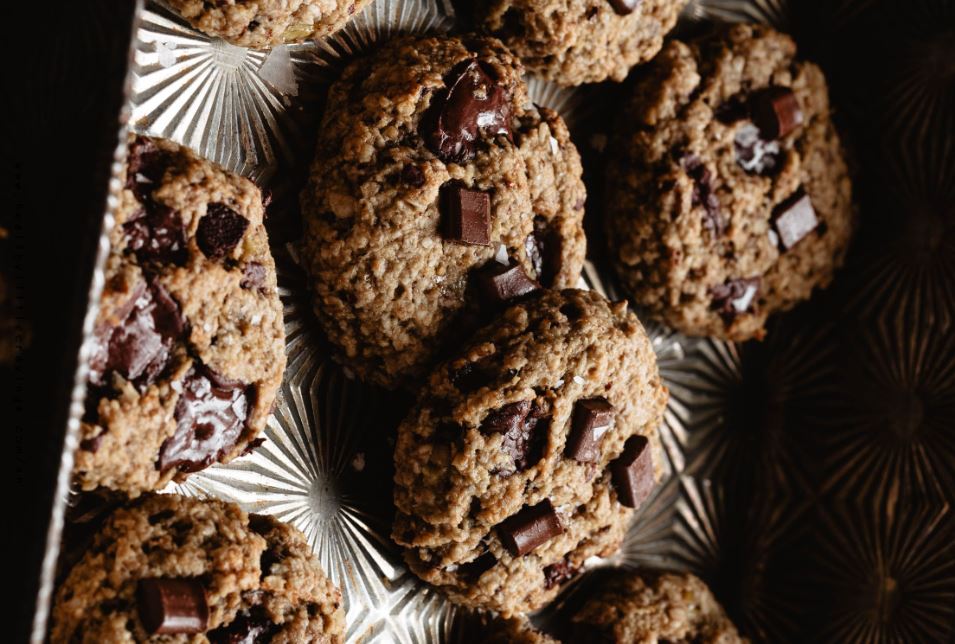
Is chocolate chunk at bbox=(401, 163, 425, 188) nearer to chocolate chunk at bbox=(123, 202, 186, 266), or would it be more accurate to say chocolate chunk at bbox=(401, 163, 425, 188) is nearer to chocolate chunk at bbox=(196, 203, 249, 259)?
chocolate chunk at bbox=(196, 203, 249, 259)

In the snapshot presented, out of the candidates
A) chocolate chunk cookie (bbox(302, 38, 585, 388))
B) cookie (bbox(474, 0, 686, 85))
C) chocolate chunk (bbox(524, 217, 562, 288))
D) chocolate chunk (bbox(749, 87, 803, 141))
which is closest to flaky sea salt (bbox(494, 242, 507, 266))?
chocolate chunk cookie (bbox(302, 38, 585, 388))

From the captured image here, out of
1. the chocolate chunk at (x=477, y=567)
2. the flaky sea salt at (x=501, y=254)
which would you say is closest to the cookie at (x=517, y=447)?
the chocolate chunk at (x=477, y=567)

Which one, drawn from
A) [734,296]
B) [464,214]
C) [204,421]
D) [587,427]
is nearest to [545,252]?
[464,214]

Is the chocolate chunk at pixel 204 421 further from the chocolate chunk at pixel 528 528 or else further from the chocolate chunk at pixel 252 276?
the chocolate chunk at pixel 528 528

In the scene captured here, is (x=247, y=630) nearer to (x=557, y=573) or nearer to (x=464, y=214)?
(x=557, y=573)

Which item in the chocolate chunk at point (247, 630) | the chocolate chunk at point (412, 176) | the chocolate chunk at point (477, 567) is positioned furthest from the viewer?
the chocolate chunk at point (477, 567)

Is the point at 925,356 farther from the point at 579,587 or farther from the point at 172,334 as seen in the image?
the point at 172,334

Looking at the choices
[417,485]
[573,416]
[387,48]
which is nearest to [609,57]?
[387,48]

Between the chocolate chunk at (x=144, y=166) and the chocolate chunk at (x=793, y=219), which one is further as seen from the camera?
the chocolate chunk at (x=793, y=219)
